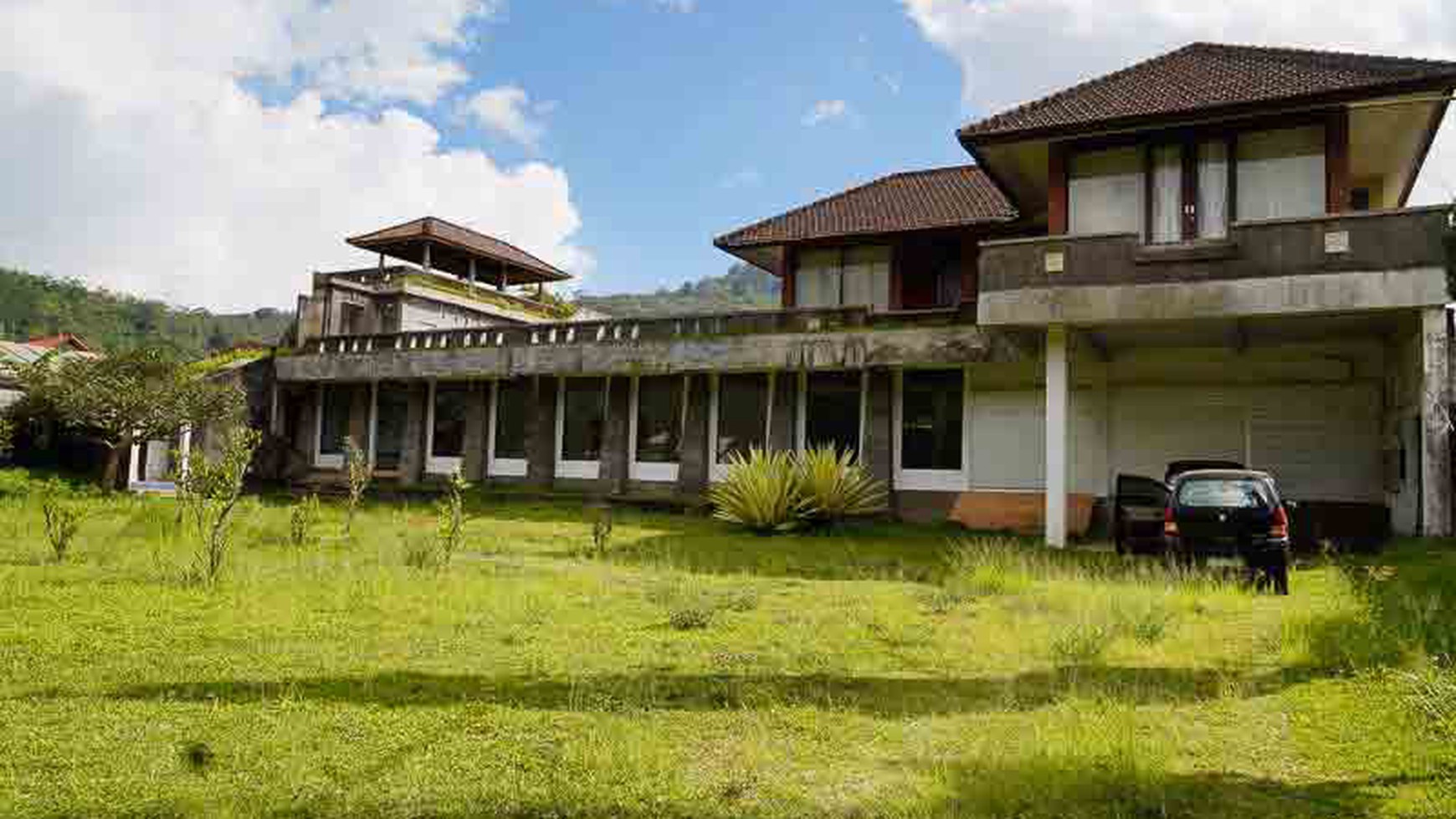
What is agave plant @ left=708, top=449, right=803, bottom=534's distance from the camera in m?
17.6

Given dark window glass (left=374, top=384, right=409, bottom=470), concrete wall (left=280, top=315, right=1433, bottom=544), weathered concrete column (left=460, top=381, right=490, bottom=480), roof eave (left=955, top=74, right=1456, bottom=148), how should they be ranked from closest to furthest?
roof eave (left=955, top=74, right=1456, bottom=148)
concrete wall (left=280, top=315, right=1433, bottom=544)
weathered concrete column (left=460, top=381, right=490, bottom=480)
dark window glass (left=374, top=384, right=409, bottom=470)

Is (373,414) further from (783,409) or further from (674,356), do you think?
(783,409)

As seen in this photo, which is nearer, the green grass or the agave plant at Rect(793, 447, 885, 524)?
the green grass

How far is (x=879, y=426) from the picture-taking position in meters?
20.8

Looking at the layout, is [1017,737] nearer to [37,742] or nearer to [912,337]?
[37,742]

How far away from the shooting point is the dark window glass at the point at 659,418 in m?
23.4

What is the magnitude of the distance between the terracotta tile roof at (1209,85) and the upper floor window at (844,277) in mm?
6335

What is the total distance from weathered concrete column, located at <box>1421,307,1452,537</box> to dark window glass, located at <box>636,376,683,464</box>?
1446 cm

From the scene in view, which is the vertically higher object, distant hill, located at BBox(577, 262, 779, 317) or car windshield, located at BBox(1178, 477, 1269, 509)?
distant hill, located at BBox(577, 262, 779, 317)

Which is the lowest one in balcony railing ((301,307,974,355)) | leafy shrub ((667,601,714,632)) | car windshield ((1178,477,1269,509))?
leafy shrub ((667,601,714,632))

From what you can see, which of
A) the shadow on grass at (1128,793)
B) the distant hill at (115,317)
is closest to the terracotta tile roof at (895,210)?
the shadow on grass at (1128,793)

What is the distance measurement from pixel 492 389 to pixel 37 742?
70.9ft

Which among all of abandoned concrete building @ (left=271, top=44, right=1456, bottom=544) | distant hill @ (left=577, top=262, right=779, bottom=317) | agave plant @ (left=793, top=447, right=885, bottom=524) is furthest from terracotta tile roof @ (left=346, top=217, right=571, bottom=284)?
distant hill @ (left=577, top=262, right=779, bottom=317)

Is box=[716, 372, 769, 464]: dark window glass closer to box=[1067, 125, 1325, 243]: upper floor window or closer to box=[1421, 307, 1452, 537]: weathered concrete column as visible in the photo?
box=[1067, 125, 1325, 243]: upper floor window
